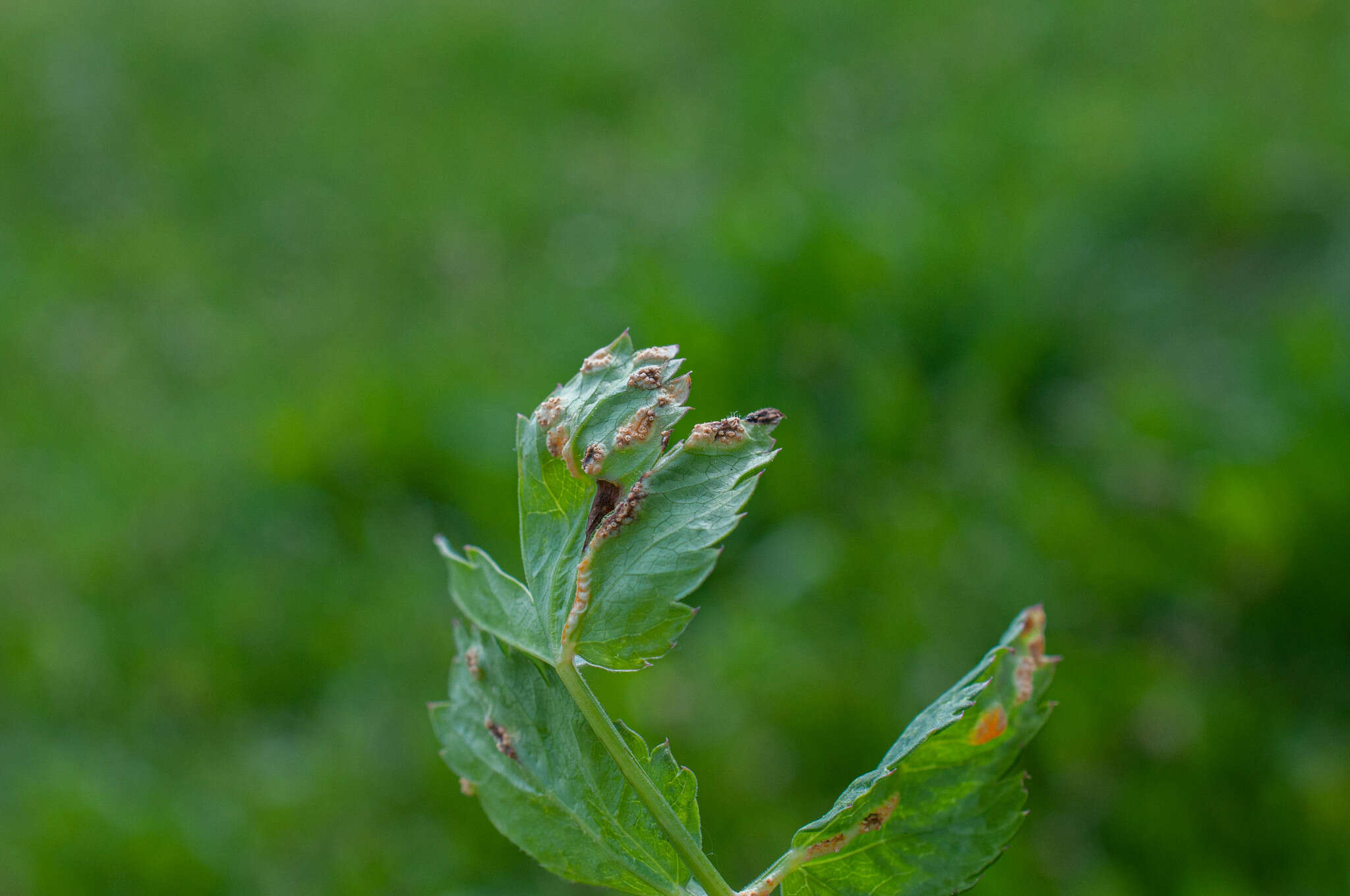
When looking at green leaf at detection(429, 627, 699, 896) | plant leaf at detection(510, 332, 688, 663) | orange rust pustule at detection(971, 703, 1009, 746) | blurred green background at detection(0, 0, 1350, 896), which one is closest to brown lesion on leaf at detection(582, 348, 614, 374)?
plant leaf at detection(510, 332, 688, 663)

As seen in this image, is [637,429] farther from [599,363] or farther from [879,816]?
[879,816]

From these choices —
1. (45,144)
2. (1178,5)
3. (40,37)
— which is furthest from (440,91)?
(1178,5)

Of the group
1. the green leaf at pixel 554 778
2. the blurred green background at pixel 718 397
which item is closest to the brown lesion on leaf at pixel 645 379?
the green leaf at pixel 554 778

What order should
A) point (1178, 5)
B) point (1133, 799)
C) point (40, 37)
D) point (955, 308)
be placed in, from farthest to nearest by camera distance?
point (40, 37), point (1178, 5), point (955, 308), point (1133, 799)

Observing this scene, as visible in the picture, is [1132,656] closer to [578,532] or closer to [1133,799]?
[1133,799]

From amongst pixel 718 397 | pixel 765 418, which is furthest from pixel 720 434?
pixel 718 397
